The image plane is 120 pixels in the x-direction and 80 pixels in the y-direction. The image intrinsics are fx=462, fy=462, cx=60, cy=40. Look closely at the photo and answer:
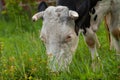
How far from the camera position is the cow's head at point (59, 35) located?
5.53 m

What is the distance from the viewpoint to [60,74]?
17.2ft

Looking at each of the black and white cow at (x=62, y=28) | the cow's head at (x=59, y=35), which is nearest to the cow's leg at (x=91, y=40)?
the black and white cow at (x=62, y=28)

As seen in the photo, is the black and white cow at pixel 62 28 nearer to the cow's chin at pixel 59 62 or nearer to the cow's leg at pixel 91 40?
the cow's chin at pixel 59 62

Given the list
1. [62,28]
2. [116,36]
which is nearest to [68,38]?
[62,28]

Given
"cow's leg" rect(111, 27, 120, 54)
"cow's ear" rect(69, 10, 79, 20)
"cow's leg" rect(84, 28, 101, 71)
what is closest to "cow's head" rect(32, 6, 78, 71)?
"cow's ear" rect(69, 10, 79, 20)

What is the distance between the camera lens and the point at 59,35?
5.61 metres

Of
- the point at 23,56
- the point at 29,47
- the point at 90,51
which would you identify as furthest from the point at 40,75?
the point at 90,51

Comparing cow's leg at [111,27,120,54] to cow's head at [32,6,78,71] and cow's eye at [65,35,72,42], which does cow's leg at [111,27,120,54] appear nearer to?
cow's head at [32,6,78,71]

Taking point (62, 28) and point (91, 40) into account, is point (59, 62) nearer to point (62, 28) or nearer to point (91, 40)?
point (62, 28)

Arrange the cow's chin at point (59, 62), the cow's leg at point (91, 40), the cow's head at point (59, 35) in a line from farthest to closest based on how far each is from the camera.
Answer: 1. the cow's leg at point (91, 40)
2. the cow's head at point (59, 35)
3. the cow's chin at point (59, 62)

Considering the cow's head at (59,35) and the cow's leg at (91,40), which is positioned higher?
the cow's head at (59,35)

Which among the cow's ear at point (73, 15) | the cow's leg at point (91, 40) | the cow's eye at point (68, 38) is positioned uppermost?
the cow's ear at point (73, 15)

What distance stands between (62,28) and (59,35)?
130 mm

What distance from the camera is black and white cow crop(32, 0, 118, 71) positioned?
5.56 m
